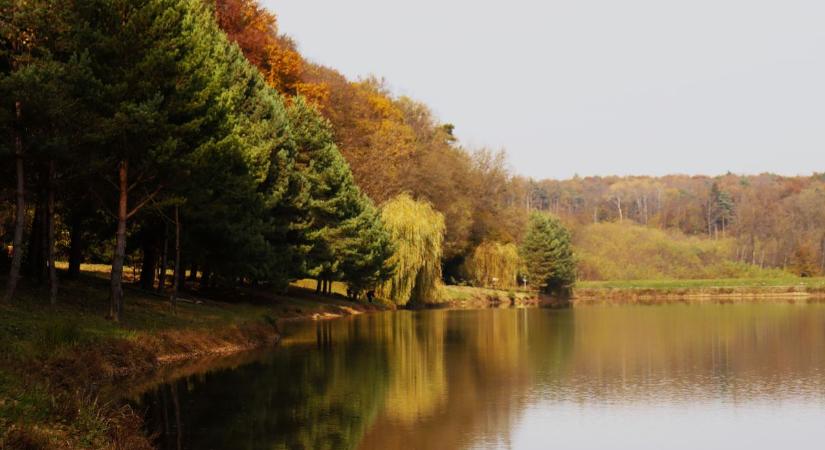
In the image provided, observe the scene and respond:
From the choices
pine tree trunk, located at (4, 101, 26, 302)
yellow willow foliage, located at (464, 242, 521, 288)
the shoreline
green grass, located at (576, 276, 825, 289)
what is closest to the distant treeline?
green grass, located at (576, 276, 825, 289)

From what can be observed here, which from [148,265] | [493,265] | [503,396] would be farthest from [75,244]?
[493,265]

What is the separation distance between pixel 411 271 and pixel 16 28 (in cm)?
4291

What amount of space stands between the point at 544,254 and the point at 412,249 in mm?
32763

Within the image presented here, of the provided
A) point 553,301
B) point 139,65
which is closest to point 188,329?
point 139,65

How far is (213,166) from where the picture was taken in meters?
28.9

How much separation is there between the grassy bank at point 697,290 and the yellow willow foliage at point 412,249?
32612 mm

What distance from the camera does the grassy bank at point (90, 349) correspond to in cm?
1299

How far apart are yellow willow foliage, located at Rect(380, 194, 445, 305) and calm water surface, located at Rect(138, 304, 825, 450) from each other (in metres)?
24.4

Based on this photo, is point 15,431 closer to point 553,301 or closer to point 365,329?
point 365,329

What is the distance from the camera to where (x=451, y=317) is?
192ft

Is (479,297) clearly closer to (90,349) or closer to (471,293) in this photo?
(471,293)

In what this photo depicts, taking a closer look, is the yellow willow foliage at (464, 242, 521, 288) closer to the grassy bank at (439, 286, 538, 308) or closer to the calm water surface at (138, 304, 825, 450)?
the grassy bank at (439, 286, 538, 308)

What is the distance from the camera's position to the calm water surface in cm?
1636

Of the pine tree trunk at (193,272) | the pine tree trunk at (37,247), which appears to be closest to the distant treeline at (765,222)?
the pine tree trunk at (193,272)
